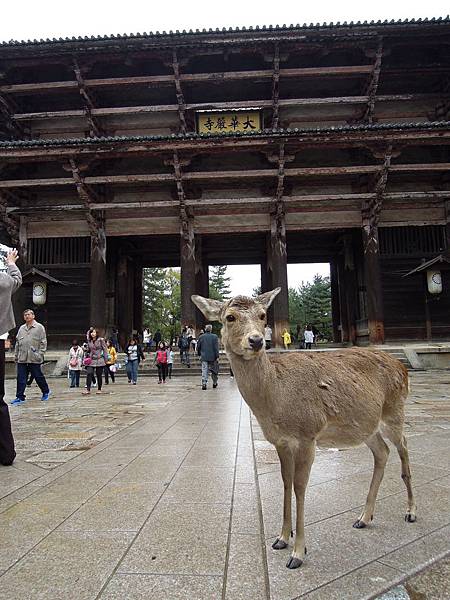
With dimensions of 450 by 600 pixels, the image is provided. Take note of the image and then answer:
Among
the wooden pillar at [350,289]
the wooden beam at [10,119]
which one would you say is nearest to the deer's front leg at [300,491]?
the wooden pillar at [350,289]

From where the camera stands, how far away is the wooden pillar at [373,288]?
16016 mm

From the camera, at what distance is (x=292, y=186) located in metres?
17.3

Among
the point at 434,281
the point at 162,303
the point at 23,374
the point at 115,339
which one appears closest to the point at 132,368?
the point at 23,374

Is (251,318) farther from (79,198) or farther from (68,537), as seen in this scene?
(79,198)

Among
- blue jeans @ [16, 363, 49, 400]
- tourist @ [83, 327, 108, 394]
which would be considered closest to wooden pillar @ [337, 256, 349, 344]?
tourist @ [83, 327, 108, 394]

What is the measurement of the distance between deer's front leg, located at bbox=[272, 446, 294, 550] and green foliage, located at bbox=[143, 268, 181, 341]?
40676mm

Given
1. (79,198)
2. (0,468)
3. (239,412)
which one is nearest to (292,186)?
(79,198)

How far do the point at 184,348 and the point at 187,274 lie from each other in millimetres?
3207

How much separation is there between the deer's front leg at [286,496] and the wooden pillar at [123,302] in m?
18.2

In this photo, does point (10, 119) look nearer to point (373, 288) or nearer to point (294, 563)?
point (373, 288)

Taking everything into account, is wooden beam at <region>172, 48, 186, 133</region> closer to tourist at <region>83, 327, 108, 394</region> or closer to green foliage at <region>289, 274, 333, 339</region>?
tourist at <region>83, 327, 108, 394</region>

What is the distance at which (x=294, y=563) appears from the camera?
2064mm

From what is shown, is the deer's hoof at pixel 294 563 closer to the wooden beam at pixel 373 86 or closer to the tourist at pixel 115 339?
the tourist at pixel 115 339

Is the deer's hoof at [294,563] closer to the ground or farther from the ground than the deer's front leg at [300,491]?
closer to the ground
